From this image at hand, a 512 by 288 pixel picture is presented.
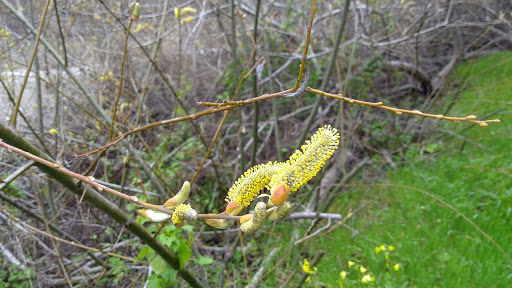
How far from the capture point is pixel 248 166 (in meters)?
3.09

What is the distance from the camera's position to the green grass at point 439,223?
2.14 meters

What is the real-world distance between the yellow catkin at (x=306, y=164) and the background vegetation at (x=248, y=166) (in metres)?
0.67

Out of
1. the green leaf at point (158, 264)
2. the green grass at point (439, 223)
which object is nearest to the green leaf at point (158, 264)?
the green leaf at point (158, 264)

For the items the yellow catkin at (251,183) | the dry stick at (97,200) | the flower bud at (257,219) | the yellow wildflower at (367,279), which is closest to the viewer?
the flower bud at (257,219)

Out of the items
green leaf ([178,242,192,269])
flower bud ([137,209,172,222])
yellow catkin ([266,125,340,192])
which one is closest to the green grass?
green leaf ([178,242,192,269])

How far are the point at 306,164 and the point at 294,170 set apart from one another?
3 centimetres

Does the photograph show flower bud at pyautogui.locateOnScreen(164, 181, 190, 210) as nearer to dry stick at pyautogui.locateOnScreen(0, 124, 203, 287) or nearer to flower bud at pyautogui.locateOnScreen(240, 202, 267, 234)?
flower bud at pyautogui.locateOnScreen(240, 202, 267, 234)

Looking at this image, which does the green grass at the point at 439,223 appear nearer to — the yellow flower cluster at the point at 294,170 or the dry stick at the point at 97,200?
the dry stick at the point at 97,200

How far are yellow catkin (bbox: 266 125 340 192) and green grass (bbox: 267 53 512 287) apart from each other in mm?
1727

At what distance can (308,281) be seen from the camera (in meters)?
2.32

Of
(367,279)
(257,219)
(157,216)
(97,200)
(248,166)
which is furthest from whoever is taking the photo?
(248,166)

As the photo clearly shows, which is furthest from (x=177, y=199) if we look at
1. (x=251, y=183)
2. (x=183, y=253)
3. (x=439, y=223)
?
(x=439, y=223)

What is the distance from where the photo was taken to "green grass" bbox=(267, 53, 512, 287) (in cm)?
214

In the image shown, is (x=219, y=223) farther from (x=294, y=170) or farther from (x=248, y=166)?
(x=248, y=166)
